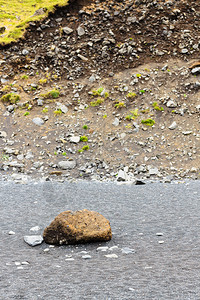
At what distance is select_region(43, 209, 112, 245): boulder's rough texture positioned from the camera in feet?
21.0

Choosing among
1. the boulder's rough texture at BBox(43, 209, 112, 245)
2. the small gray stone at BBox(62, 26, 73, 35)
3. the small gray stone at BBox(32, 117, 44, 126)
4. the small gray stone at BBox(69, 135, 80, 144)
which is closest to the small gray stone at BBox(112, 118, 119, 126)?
the small gray stone at BBox(69, 135, 80, 144)

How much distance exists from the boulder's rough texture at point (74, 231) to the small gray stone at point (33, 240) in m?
0.15

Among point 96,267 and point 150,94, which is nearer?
point 96,267

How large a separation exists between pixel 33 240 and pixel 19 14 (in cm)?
2610

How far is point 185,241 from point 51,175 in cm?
941

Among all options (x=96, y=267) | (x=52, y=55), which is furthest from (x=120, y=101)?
(x=96, y=267)

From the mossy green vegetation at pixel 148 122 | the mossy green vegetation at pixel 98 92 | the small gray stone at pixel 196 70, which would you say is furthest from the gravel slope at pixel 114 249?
the small gray stone at pixel 196 70

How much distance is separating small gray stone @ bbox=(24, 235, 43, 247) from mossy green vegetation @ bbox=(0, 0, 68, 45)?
21160 mm

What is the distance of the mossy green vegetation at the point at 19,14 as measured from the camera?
2350 centimetres

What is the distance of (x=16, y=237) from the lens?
7000 millimetres

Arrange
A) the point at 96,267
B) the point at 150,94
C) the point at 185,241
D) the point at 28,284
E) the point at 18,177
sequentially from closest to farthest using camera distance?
the point at 28,284
the point at 96,267
the point at 185,241
the point at 18,177
the point at 150,94

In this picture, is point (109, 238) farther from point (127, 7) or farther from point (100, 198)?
point (127, 7)

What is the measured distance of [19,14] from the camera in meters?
26.0

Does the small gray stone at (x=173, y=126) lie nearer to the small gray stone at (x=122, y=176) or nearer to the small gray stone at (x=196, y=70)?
the small gray stone at (x=196, y=70)
